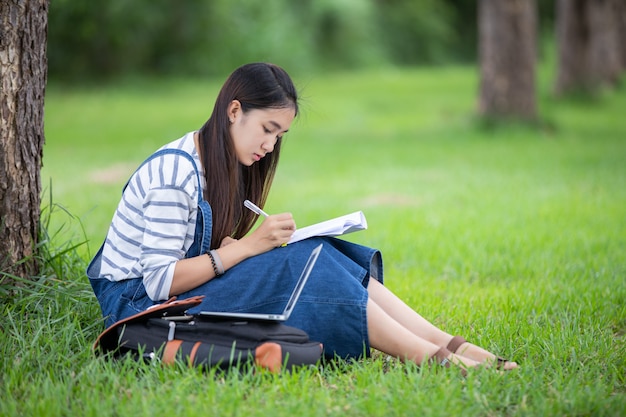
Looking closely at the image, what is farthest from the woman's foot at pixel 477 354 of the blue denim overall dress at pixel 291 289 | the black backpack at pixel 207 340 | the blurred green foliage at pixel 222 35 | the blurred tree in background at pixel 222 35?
the blurred tree in background at pixel 222 35

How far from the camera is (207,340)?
3049 millimetres

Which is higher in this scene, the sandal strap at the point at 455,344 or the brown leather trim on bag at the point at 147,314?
the brown leather trim on bag at the point at 147,314

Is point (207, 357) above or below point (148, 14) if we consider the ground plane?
below

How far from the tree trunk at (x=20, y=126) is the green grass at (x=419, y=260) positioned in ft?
0.58

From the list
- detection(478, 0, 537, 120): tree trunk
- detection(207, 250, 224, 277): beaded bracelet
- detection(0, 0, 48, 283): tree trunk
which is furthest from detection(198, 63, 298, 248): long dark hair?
detection(478, 0, 537, 120): tree trunk

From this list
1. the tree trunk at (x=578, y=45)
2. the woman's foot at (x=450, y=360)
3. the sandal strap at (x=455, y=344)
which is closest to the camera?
the woman's foot at (x=450, y=360)

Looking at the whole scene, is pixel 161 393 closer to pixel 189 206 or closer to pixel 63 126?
pixel 189 206

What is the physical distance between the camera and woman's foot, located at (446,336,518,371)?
313 cm

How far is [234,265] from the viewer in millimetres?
3184

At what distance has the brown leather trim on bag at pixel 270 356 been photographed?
299 centimetres

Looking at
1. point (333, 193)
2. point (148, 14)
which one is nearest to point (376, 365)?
point (333, 193)

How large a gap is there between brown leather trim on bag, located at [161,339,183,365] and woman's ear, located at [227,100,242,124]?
927mm

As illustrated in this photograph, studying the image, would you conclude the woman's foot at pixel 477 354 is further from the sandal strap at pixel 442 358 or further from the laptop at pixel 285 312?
the laptop at pixel 285 312

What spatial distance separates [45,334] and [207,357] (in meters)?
0.80
